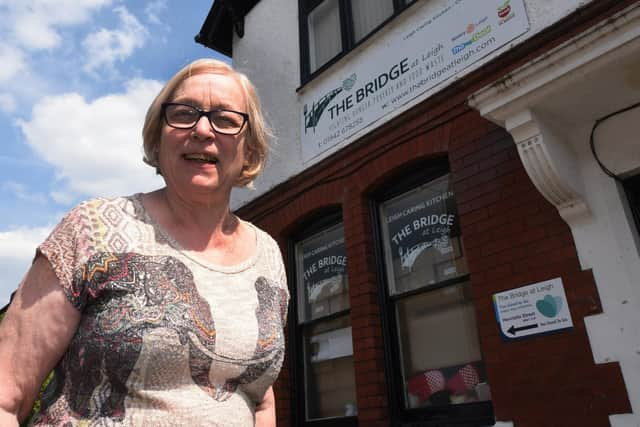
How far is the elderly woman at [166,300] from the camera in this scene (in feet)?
3.54

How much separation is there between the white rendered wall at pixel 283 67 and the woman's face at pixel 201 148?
3.13 metres

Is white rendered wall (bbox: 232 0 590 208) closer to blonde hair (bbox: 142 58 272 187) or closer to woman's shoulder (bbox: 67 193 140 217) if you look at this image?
blonde hair (bbox: 142 58 272 187)

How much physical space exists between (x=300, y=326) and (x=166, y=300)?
421cm

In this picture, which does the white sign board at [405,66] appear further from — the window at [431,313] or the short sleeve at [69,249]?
the short sleeve at [69,249]

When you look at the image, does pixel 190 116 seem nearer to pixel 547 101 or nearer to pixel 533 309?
pixel 547 101

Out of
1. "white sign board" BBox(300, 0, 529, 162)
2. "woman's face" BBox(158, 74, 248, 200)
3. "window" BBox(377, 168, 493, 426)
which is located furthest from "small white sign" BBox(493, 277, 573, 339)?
"woman's face" BBox(158, 74, 248, 200)

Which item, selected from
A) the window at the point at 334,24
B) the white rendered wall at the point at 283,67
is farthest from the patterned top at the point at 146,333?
the window at the point at 334,24

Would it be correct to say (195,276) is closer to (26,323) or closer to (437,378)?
(26,323)

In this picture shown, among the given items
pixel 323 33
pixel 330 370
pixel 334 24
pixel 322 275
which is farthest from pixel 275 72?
pixel 330 370

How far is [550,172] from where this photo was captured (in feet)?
10.2

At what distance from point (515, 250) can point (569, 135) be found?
87 cm

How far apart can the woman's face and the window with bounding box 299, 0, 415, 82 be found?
12.9 ft

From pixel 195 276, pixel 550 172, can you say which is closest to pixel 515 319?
pixel 550 172

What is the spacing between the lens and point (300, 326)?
527 cm
